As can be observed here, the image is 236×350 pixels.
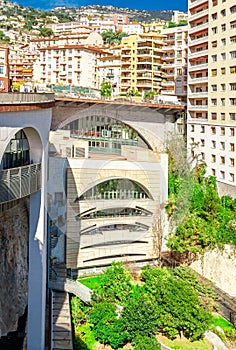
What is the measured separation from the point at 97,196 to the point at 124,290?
3695 mm

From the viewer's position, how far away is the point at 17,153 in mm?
10211

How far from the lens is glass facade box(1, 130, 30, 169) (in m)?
9.72

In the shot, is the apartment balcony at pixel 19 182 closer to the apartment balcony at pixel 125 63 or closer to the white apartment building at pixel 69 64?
the apartment balcony at pixel 125 63

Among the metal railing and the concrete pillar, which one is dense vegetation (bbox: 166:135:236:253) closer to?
the concrete pillar

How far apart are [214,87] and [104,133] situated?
5.43 metres

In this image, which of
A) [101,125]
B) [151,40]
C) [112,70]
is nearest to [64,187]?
[101,125]

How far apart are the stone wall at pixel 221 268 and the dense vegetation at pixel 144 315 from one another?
2713 millimetres

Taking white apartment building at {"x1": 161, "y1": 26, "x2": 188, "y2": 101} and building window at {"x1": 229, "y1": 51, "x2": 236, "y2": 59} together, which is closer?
building window at {"x1": 229, "y1": 51, "x2": 236, "y2": 59}

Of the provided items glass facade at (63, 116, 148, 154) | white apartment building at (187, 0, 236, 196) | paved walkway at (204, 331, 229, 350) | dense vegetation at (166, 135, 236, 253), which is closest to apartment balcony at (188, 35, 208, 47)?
white apartment building at (187, 0, 236, 196)

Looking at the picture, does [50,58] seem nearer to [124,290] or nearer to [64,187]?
[64,187]

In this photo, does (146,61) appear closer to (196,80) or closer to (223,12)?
(196,80)

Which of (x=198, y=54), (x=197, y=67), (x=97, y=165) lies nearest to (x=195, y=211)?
(x=97, y=165)

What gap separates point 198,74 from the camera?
80.9 feet

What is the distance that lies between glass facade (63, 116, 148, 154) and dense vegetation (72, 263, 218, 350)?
29.6ft
